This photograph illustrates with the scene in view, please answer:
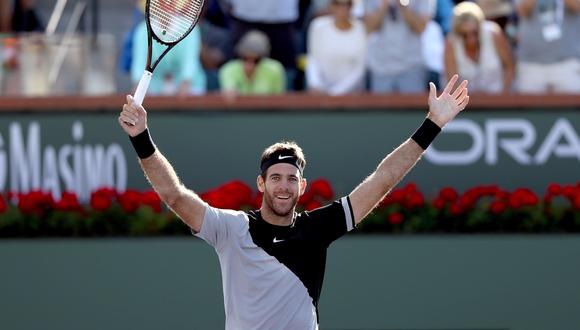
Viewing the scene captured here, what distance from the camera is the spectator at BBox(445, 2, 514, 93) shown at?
34.2 feet

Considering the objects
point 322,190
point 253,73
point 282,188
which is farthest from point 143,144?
point 253,73

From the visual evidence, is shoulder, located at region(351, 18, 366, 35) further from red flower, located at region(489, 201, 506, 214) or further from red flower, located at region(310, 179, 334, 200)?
red flower, located at region(489, 201, 506, 214)

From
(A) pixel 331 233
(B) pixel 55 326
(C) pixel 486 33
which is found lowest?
(B) pixel 55 326

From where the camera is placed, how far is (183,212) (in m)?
5.58

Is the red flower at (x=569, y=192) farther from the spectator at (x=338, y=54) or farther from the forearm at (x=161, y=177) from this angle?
the forearm at (x=161, y=177)

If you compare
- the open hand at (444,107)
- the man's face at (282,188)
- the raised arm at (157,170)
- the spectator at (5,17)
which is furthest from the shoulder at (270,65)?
the raised arm at (157,170)

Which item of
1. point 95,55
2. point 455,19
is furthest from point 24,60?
point 455,19

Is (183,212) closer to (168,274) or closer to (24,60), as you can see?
(168,274)

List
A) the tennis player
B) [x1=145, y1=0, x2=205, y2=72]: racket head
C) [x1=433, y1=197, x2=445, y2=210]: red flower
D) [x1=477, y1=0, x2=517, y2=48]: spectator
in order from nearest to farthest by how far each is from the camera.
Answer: the tennis player → [x1=145, y1=0, x2=205, y2=72]: racket head → [x1=433, y1=197, x2=445, y2=210]: red flower → [x1=477, y1=0, x2=517, y2=48]: spectator

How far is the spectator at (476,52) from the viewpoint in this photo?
34.2ft

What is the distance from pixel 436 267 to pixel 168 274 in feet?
5.84

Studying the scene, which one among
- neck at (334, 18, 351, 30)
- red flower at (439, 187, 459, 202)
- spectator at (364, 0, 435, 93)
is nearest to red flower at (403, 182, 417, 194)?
red flower at (439, 187, 459, 202)

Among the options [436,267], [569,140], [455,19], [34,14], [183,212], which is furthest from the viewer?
[34,14]

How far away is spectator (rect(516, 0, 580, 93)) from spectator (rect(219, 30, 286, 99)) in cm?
197
